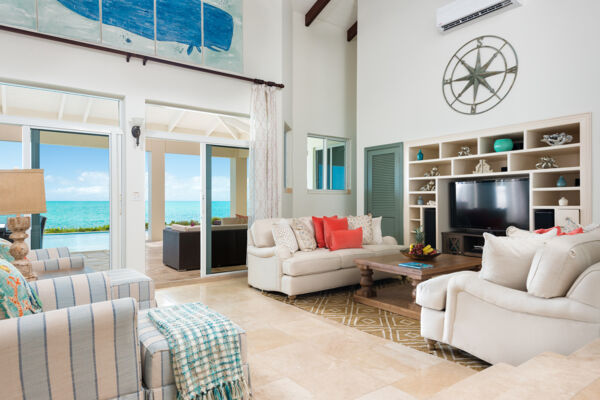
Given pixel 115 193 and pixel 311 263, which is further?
pixel 115 193

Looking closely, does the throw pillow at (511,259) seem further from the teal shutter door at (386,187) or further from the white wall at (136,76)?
the white wall at (136,76)

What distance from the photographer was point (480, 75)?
509 centimetres

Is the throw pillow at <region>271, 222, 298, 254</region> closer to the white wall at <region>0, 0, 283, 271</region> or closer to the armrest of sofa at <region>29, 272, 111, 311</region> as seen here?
the white wall at <region>0, 0, 283, 271</region>

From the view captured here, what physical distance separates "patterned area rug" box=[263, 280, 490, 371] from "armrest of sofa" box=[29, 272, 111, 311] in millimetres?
2064

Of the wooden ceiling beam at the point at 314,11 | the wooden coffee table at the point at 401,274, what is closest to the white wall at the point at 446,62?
the wooden ceiling beam at the point at 314,11

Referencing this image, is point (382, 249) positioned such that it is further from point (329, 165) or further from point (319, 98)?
point (319, 98)

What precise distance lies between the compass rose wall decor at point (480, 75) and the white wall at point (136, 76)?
104 inches

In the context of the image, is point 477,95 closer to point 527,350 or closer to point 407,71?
point 407,71

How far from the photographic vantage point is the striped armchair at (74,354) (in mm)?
1404

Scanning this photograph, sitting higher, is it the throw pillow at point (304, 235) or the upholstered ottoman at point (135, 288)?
the throw pillow at point (304, 235)

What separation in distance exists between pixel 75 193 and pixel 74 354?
3.58 metres

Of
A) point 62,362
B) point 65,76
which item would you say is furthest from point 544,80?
point 65,76

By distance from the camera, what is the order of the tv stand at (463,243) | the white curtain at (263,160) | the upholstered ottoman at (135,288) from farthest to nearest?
the white curtain at (263,160)
the tv stand at (463,243)
the upholstered ottoman at (135,288)

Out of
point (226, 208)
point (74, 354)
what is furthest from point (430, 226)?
point (74, 354)
